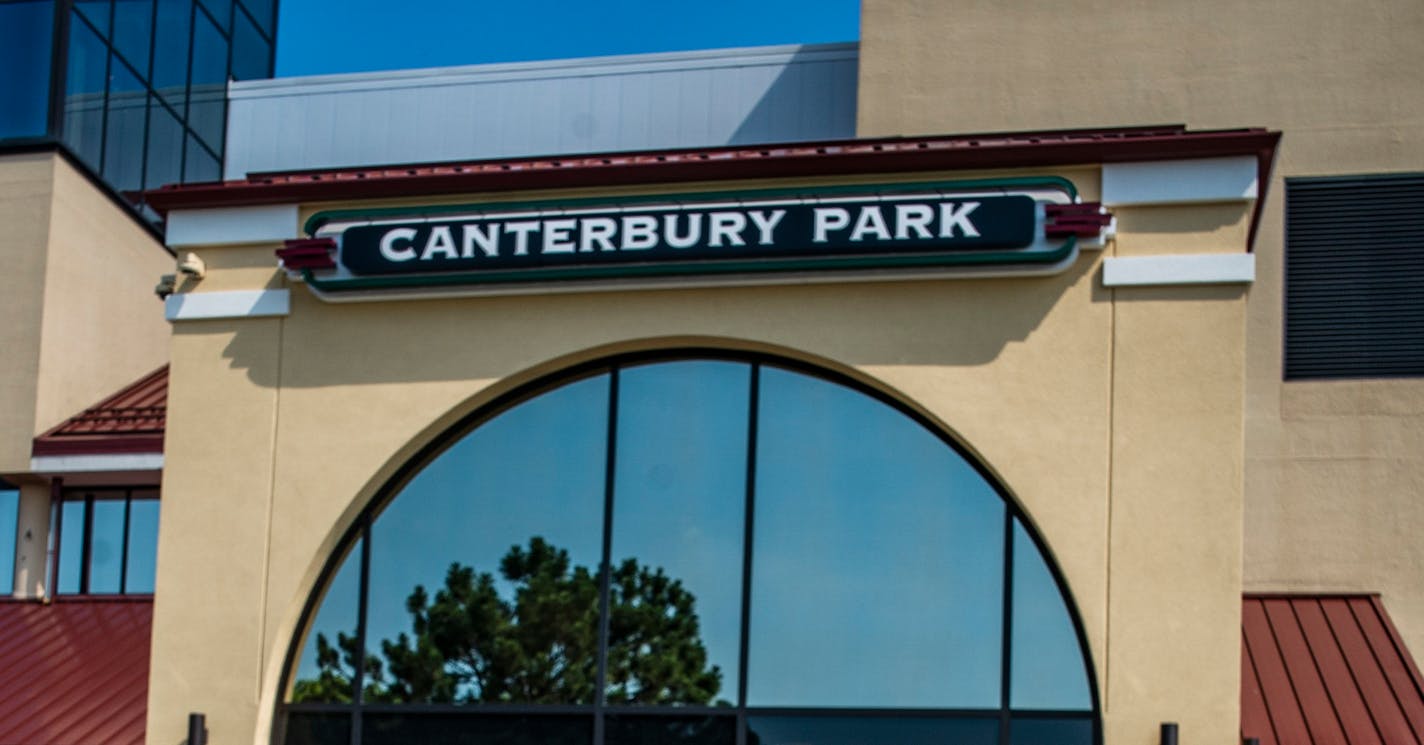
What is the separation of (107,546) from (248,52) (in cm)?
887

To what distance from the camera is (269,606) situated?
15.1 meters

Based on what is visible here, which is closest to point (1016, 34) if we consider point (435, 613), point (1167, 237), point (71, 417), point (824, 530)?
point (1167, 237)

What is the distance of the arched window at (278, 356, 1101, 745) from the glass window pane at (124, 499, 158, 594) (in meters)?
5.76

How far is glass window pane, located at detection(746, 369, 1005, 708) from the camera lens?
45.8ft

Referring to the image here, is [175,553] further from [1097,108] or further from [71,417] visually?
[1097,108]

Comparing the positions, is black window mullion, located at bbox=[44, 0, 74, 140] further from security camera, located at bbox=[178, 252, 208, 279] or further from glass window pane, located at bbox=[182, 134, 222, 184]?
security camera, located at bbox=[178, 252, 208, 279]

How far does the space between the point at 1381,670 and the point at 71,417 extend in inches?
547

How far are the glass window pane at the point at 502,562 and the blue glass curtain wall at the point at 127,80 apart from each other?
8.60 metres

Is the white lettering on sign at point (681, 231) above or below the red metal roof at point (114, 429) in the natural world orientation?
above

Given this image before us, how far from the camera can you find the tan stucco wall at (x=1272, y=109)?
685 inches

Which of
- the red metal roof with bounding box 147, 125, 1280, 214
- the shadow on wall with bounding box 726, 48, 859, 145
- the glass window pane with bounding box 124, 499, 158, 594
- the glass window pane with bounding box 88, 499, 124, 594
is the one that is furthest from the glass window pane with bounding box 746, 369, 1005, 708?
the glass window pane with bounding box 88, 499, 124, 594

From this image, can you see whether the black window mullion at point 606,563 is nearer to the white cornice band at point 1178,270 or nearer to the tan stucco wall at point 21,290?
the white cornice band at point 1178,270

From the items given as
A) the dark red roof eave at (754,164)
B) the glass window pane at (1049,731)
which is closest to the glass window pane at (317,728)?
the dark red roof eave at (754,164)

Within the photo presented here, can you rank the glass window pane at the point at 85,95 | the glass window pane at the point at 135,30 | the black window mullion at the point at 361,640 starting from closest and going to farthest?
the black window mullion at the point at 361,640 → the glass window pane at the point at 85,95 → the glass window pane at the point at 135,30
